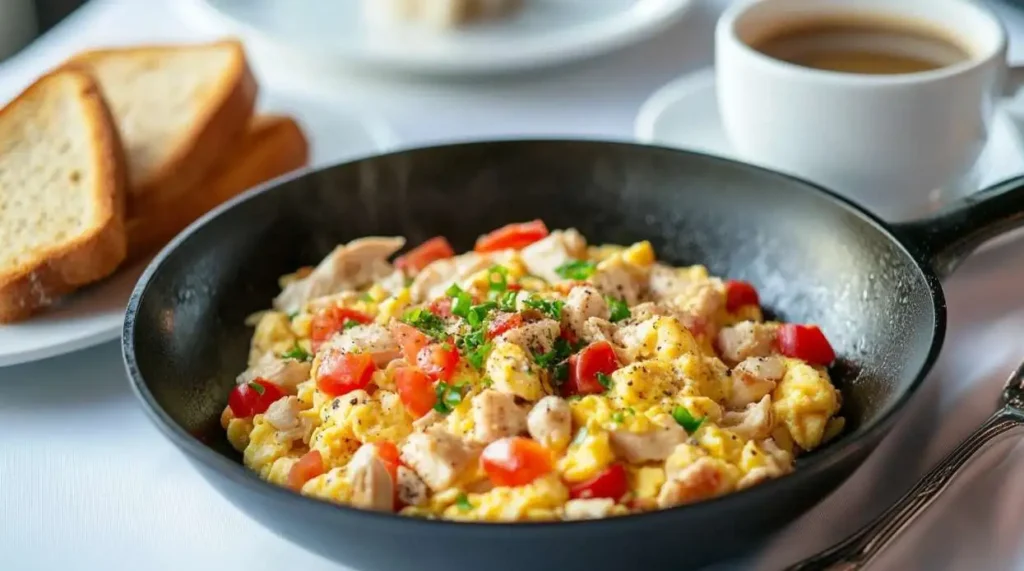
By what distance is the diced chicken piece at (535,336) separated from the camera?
1.58 metres

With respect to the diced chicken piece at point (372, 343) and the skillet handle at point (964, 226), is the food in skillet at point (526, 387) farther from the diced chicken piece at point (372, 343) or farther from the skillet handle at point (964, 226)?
the skillet handle at point (964, 226)

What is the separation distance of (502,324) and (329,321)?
0.35 meters

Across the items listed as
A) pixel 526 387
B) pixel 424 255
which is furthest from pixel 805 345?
pixel 424 255

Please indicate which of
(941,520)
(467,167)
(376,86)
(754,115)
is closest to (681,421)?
(941,520)

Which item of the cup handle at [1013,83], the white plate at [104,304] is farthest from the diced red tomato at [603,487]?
the cup handle at [1013,83]

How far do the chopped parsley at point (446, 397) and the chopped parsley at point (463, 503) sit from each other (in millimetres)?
166

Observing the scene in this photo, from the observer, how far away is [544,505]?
1347mm

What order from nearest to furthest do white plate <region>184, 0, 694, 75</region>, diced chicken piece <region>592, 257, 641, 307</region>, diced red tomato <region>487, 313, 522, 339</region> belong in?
1. diced red tomato <region>487, 313, 522, 339</region>
2. diced chicken piece <region>592, 257, 641, 307</region>
3. white plate <region>184, 0, 694, 75</region>

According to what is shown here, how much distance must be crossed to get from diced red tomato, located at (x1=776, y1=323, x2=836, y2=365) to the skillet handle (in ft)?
0.68

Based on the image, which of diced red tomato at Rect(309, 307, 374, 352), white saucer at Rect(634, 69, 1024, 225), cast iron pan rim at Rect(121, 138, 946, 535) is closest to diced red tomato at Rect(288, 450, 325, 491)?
cast iron pan rim at Rect(121, 138, 946, 535)

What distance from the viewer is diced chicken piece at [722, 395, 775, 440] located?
1.50 m

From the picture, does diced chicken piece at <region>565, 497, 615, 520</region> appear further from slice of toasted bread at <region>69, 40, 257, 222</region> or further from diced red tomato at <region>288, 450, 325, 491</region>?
slice of toasted bread at <region>69, 40, 257, 222</region>

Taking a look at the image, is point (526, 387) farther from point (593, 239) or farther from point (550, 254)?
point (593, 239)

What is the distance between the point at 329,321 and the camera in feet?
5.99
